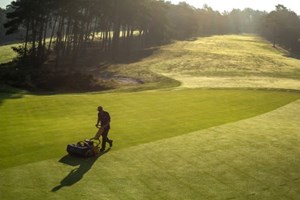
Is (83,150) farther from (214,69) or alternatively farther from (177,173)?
(214,69)

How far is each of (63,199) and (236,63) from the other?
234ft

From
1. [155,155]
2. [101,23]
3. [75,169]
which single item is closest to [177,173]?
[155,155]

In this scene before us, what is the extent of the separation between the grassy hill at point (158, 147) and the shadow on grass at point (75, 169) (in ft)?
0.14

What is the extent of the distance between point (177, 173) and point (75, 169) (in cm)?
482

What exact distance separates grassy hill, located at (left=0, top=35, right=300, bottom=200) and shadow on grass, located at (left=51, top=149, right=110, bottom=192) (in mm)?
43

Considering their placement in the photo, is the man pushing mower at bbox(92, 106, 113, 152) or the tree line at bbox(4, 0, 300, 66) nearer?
the man pushing mower at bbox(92, 106, 113, 152)

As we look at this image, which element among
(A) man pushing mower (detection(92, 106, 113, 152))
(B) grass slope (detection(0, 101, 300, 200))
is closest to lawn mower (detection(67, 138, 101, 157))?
(B) grass slope (detection(0, 101, 300, 200))

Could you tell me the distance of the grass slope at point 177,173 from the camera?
1545 centimetres

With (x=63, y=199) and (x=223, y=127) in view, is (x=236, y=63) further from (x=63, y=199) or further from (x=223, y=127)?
(x=63, y=199)

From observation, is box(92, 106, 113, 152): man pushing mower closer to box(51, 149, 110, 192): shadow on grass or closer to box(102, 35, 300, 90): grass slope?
box(51, 149, 110, 192): shadow on grass

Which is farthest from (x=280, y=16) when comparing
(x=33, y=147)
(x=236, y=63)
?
(x=33, y=147)

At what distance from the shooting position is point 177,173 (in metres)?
17.7

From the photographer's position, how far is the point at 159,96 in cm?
4166

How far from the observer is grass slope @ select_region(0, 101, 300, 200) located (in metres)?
15.4
